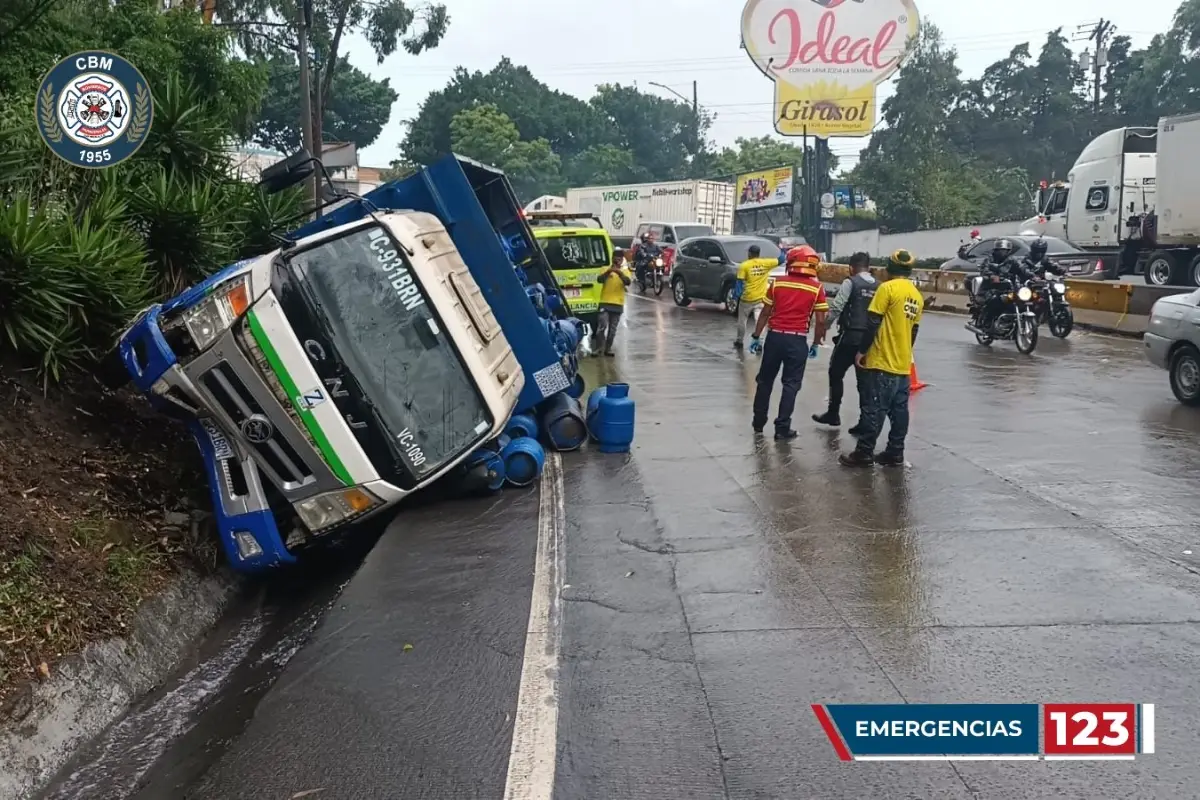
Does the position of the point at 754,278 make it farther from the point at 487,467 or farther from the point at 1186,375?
the point at 487,467

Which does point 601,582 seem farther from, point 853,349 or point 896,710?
point 853,349

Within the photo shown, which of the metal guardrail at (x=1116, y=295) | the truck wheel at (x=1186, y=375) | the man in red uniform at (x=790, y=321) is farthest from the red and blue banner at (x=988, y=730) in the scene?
the metal guardrail at (x=1116, y=295)

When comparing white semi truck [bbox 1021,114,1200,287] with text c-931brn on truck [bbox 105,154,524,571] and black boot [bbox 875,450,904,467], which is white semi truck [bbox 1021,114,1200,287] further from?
text c-931brn on truck [bbox 105,154,524,571]

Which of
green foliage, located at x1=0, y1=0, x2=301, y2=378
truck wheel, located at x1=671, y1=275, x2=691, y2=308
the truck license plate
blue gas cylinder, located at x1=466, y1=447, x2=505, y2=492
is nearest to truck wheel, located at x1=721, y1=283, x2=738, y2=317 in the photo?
truck wheel, located at x1=671, y1=275, x2=691, y2=308

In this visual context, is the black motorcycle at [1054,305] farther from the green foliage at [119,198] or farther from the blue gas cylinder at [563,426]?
the green foliage at [119,198]

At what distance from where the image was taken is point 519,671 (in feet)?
15.6

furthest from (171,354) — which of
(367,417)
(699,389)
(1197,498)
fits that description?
(699,389)

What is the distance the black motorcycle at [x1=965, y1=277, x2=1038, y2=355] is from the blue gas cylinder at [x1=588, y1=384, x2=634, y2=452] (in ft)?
28.1

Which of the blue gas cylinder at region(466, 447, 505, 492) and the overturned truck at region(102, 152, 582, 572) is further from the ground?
the overturned truck at region(102, 152, 582, 572)

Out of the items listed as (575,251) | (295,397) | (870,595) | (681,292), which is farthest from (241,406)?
(681,292)

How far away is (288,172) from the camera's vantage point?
33.1ft

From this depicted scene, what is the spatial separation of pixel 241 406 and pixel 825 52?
120 ft

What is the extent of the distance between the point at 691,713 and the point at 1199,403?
8906 millimetres

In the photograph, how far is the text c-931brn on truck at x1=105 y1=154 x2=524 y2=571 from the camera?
6227 millimetres
